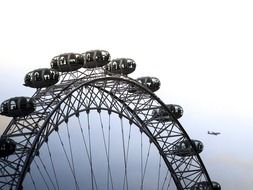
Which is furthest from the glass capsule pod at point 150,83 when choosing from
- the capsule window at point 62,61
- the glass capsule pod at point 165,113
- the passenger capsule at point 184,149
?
the capsule window at point 62,61

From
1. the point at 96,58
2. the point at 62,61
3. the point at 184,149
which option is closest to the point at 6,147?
the point at 62,61

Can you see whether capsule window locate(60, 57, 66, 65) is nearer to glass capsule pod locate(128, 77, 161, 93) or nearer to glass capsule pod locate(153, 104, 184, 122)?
glass capsule pod locate(128, 77, 161, 93)

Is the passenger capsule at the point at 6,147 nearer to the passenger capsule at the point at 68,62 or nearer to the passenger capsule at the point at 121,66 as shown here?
→ the passenger capsule at the point at 68,62

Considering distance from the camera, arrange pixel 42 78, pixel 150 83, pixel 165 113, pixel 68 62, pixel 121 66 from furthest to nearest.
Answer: pixel 165 113 < pixel 150 83 < pixel 121 66 < pixel 68 62 < pixel 42 78

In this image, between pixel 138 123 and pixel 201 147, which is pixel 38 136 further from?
pixel 201 147

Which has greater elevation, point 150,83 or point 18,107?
point 18,107

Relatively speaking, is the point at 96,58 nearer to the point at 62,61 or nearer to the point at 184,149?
the point at 62,61

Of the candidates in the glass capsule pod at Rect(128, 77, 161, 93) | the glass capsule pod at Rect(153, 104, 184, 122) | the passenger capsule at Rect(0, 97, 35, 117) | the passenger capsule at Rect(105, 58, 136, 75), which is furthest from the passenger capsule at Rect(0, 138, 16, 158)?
the glass capsule pod at Rect(153, 104, 184, 122)
